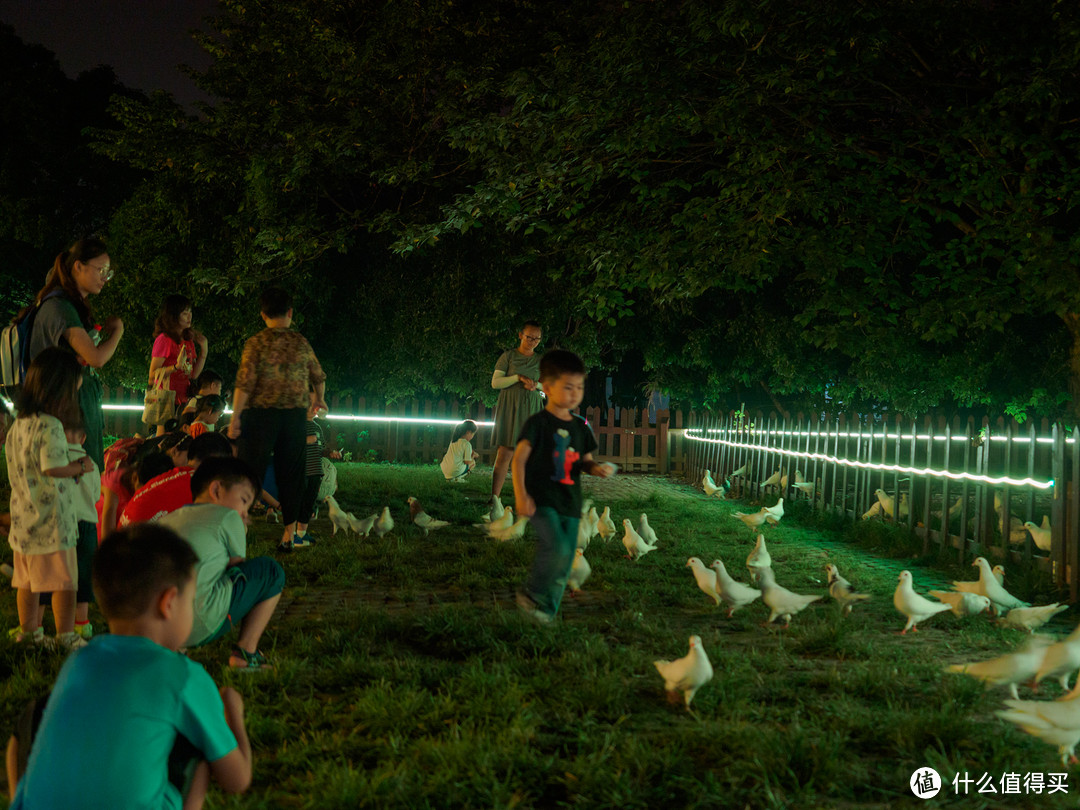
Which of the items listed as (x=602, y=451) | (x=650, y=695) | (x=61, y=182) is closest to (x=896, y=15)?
(x=650, y=695)

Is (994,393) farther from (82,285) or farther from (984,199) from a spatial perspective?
(82,285)

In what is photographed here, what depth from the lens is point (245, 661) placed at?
12.5 ft

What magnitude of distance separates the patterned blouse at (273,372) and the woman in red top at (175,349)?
4.28 ft

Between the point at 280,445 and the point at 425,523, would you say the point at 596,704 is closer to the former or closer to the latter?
the point at 280,445

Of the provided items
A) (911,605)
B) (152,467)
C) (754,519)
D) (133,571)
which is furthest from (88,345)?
(754,519)

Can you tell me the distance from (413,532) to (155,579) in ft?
21.6

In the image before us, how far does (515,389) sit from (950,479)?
4.31 metres

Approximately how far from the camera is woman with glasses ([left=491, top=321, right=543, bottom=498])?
28.5ft

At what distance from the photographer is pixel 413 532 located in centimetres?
842

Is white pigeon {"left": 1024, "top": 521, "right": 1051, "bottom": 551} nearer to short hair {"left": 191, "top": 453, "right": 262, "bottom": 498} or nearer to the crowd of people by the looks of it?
the crowd of people

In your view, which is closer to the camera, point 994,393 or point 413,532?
point 413,532

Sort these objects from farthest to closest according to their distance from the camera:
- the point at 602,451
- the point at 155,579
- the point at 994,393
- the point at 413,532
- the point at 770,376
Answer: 1. the point at 602,451
2. the point at 770,376
3. the point at 994,393
4. the point at 413,532
5. the point at 155,579

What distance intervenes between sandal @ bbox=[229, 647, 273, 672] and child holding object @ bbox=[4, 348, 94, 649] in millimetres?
832

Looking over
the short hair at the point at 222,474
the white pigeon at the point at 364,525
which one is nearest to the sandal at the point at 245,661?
the short hair at the point at 222,474
